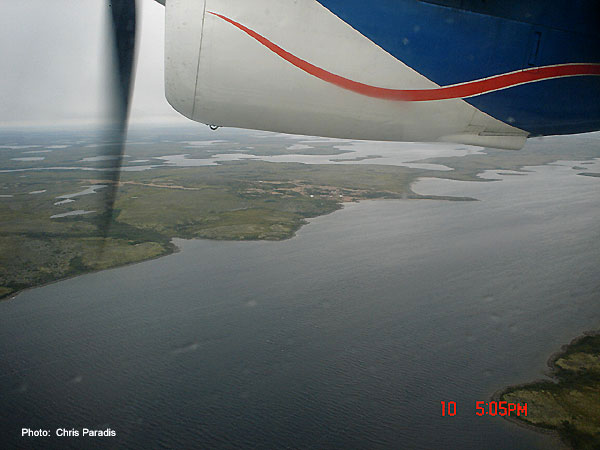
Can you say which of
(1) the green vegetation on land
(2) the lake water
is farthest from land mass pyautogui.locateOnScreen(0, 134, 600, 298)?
(2) the lake water

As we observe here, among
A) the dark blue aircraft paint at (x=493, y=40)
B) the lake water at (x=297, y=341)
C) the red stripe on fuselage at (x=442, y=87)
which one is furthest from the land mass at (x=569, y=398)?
the red stripe on fuselage at (x=442, y=87)

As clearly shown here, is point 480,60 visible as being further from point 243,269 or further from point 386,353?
point 243,269
